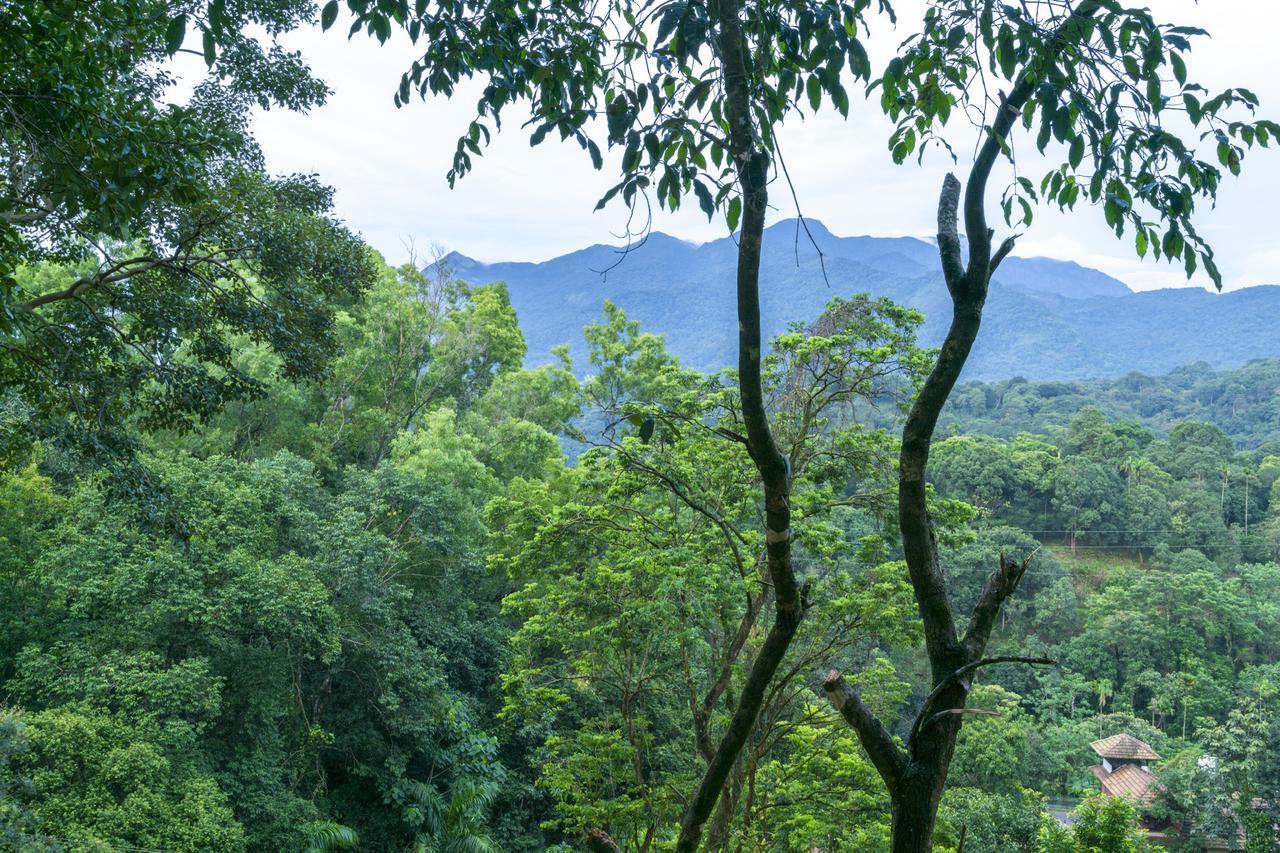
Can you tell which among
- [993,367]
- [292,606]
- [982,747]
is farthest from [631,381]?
[993,367]

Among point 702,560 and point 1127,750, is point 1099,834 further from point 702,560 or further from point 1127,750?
point 1127,750

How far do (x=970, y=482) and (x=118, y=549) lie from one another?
27.0 m

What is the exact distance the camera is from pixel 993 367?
90.4m

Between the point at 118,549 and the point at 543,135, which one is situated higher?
the point at 543,135

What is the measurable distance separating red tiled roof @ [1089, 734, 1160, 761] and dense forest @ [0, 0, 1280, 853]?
101 cm

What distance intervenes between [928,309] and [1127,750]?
7348 centimetres

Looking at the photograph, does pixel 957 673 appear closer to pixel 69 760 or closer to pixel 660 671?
pixel 660 671

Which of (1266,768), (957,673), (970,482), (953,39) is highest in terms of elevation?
(953,39)

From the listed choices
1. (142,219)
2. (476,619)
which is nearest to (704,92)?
(142,219)

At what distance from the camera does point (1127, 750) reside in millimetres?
19922

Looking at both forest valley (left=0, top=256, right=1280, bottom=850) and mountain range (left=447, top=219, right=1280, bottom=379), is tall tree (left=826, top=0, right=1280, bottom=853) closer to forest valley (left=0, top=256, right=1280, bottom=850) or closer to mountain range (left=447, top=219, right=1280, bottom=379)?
forest valley (left=0, top=256, right=1280, bottom=850)

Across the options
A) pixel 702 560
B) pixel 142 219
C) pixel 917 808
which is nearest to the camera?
pixel 917 808

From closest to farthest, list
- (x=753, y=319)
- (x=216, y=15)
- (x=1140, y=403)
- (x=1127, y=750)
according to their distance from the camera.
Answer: (x=753, y=319) → (x=216, y=15) → (x=1127, y=750) → (x=1140, y=403)

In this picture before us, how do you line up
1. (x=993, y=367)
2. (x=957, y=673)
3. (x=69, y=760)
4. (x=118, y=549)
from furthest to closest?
1. (x=993, y=367)
2. (x=118, y=549)
3. (x=69, y=760)
4. (x=957, y=673)
